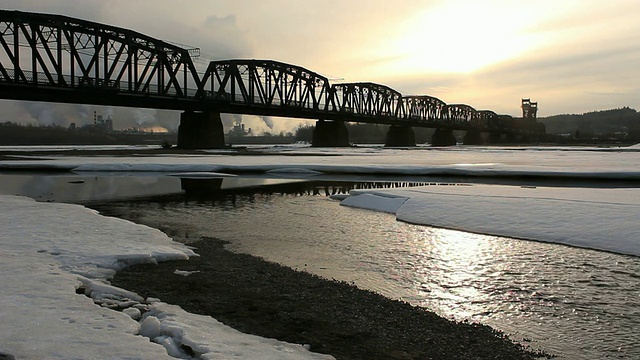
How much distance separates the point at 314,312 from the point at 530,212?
9302 mm

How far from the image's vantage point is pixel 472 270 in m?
8.35

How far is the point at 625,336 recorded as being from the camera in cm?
552

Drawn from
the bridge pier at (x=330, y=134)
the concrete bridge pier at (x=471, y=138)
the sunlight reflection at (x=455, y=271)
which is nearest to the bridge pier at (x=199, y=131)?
the bridge pier at (x=330, y=134)

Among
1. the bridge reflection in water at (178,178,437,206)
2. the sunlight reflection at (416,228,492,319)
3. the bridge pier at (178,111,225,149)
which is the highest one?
the bridge pier at (178,111,225,149)

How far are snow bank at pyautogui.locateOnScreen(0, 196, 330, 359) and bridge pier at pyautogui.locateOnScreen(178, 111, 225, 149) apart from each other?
199 ft

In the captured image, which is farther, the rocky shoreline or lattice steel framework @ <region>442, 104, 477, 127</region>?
lattice steel framework @ <region>442, 104, 477, 127</region>

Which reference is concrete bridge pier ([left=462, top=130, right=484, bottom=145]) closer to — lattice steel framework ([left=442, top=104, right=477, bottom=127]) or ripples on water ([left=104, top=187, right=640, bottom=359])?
lattice steel framework ([left=442, top=104, right=477, bottom=127])

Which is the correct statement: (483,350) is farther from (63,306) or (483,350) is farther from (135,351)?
(63,306)

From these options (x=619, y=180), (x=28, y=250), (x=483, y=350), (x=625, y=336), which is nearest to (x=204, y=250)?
(x=28, y=250)

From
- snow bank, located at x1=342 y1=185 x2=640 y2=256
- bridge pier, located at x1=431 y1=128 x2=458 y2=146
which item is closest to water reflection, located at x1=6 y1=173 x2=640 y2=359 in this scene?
snow bank, located at x1=342 y1=185 x2=640 y2=256

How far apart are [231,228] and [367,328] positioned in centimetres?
738

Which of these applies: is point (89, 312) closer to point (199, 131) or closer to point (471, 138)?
point (199, 131)

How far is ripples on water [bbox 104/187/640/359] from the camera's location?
228 inches

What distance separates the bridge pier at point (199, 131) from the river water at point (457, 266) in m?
54.4
